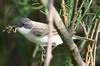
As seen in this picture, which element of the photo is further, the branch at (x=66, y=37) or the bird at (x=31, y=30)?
the bird at (x=31, y=30)

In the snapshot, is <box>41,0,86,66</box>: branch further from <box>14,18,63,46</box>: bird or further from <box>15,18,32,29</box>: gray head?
<box>15,18,32,29</box>: gray head

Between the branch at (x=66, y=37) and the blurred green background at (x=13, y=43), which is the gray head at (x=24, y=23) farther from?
the branch at (x=66, y=37)

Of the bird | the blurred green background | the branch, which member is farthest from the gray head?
the branch

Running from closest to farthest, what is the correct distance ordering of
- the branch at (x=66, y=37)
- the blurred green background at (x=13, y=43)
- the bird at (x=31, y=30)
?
the branch at (x=66, y=37) → the bird at (x=31, y=30) → the blurred green background at (x=13, y=43)

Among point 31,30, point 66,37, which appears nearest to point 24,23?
point 31,30

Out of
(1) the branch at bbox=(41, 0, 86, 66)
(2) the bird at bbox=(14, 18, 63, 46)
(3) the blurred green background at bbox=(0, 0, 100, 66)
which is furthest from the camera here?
(3) the blurred green background at bbox=(0, 0, 100, 66)

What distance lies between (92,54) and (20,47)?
2.86 m

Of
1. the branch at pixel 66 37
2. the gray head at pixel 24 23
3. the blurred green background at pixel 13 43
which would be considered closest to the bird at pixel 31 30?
the gray head at pixel 24 23

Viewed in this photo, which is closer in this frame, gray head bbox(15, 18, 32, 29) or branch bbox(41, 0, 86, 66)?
branch bbox(41, 0, 86, 66)

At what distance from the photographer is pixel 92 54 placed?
270 centimetres

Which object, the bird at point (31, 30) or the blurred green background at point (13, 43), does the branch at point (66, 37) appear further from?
the blurred green background at point (13, 43)

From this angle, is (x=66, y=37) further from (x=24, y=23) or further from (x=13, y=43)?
(x=13, y=43)

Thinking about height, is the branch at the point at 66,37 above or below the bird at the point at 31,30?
above

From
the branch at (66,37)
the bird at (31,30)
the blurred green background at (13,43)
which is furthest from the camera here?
the blurred green background at (13,43)
